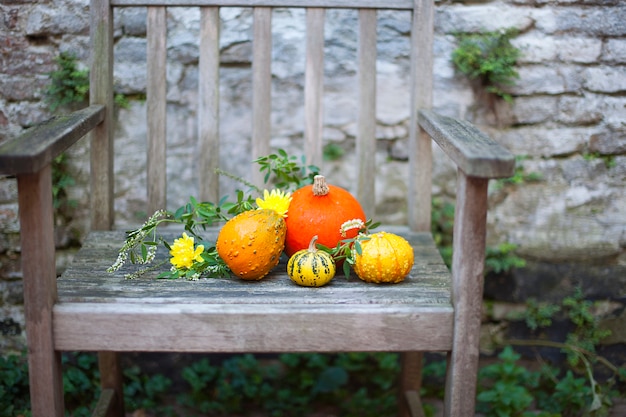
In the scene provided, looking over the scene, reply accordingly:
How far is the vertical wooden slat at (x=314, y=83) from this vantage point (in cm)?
176

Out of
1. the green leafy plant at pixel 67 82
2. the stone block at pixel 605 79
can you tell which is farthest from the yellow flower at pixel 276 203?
the stone block at pixel 605 79

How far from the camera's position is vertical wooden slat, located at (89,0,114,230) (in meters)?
1.70

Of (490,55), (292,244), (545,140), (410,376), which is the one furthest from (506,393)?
(490,55)

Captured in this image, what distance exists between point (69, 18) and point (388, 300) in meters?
1.31

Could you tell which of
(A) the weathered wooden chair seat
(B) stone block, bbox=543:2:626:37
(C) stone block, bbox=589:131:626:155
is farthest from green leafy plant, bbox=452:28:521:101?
(A) the weathered wooden chair seat

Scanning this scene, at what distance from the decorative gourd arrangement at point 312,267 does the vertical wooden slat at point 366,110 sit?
1.34 feet

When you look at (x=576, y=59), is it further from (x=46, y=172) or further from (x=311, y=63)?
(x=46, y=172)

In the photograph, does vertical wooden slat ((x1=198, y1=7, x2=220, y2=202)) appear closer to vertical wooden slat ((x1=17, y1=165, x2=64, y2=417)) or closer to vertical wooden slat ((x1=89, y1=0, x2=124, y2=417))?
vertical wooden slat ((x1=89, y1=0, x2=124, y2=417))

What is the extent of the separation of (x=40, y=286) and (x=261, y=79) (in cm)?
77

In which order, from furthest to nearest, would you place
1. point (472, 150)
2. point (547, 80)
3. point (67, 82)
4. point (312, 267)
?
point (547, 80)
point (67, 82)
point (312, 267)
point (472, 150)

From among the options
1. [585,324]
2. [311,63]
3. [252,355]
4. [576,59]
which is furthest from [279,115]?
[585,324]

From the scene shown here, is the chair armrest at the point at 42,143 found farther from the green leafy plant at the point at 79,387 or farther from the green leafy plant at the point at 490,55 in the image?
the green leafy plant at the point at 490,55

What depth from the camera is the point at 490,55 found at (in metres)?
2.10

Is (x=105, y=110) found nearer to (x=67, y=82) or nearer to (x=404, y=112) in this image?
(x=67, y=82)
